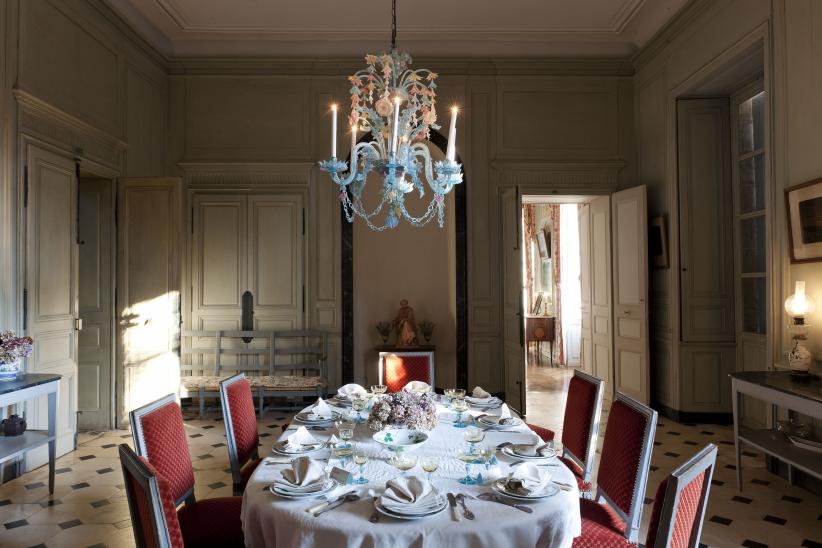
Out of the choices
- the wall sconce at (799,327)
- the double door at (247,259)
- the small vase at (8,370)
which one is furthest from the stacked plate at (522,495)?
the double door at (247,259)

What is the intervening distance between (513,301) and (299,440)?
361 centimetres

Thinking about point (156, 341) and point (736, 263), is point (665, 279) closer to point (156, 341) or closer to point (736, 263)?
point (736, 263)

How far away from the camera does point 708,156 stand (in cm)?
527

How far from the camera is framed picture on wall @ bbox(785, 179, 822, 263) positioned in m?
3.49

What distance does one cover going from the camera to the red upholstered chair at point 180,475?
2.13 meters

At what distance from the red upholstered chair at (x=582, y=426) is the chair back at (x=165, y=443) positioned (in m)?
1.72

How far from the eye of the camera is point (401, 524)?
5.36 feet

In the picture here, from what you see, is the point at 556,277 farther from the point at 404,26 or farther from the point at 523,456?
the point at 523,456

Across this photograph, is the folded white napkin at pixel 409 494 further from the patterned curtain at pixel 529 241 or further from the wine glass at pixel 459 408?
the patterned curtain at pixel 529 241

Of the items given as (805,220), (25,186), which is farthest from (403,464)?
(25,186)

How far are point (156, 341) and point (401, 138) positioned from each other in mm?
3540

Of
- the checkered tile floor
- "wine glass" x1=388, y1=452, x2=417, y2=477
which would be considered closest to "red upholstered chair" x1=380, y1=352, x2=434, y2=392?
the checkered tile floor

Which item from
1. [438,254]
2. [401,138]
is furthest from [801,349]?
[438,254]

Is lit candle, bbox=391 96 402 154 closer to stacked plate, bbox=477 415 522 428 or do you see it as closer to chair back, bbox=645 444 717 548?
stacked plate, bbox=477 415 522 428
